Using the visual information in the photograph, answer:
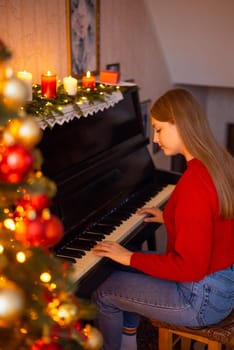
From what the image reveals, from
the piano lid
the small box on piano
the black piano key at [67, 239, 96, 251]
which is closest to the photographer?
the black piano key at [67, 239, 96, 251]

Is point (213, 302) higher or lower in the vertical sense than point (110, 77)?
lower

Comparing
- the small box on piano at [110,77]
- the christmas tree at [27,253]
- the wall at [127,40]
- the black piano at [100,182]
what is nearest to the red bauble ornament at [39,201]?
the christmas tree at [27,253]

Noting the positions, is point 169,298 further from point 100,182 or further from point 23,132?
point 23,132

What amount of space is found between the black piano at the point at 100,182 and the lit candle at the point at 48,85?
5.1 inches

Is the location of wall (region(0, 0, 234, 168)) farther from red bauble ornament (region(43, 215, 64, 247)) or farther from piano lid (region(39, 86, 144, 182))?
red bauble ornament (region(43, 215, 64, 247))

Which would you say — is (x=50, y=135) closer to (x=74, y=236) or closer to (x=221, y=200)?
(x=74, y=236)

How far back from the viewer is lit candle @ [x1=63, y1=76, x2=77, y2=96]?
2.18 meters

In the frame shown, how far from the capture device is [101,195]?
7.45ft

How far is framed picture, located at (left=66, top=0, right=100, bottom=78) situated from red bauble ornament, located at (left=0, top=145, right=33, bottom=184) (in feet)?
5.76

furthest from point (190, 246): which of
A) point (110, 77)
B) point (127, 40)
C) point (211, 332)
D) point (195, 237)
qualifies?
point (127, 40)

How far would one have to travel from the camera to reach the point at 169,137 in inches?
74.2

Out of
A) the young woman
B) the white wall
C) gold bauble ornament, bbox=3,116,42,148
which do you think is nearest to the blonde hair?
the young woman

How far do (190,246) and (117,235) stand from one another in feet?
1.41

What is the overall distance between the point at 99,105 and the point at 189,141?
0.61 metres
